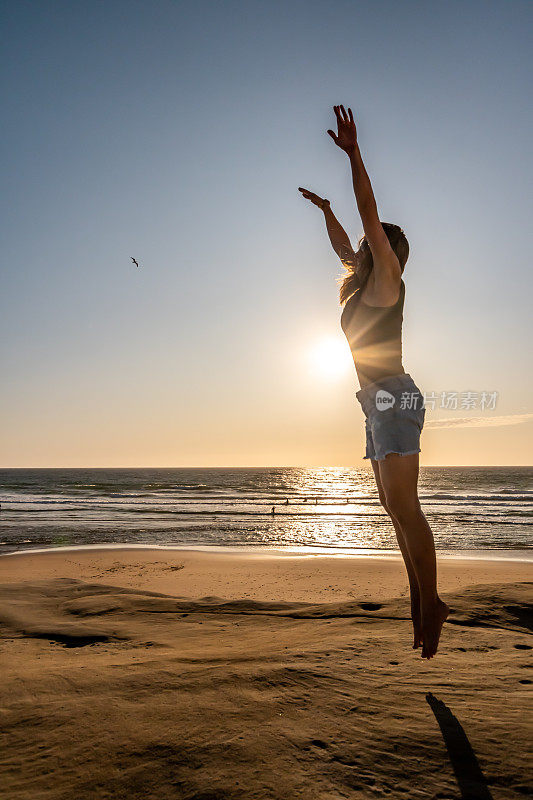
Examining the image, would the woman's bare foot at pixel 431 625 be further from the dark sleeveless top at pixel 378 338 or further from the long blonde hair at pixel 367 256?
the long blonde hair at pixel 367 256

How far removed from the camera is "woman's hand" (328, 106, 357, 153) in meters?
2.24

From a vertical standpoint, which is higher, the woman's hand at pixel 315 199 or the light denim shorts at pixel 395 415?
the woman's hand at pixel 315 199

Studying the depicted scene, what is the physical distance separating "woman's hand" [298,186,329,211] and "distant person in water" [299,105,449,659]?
929 millimetres

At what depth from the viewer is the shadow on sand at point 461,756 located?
1487mm

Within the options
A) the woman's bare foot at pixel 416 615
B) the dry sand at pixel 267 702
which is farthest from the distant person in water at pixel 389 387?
the dry sand at pixel 267 702

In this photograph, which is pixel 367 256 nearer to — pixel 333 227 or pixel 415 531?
pixel 333 227

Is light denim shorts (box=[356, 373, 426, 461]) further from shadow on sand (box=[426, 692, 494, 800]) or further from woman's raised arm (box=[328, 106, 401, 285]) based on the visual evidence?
shadow on sand (box=[426, 692, 494, 800])

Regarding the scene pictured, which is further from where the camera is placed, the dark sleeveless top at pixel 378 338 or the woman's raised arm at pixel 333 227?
the woman's raised arm at pixel 333 227

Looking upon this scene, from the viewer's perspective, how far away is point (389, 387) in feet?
7.96

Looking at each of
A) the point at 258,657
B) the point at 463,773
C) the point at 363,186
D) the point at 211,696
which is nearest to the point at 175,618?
the point at 258,657

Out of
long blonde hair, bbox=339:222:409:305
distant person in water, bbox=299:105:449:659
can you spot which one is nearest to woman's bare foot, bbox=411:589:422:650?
distant person in water, bbox=299:105:449:659

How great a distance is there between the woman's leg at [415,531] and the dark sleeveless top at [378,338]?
1.50 feet

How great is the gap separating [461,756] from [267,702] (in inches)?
29.8

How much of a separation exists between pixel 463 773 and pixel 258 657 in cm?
130
